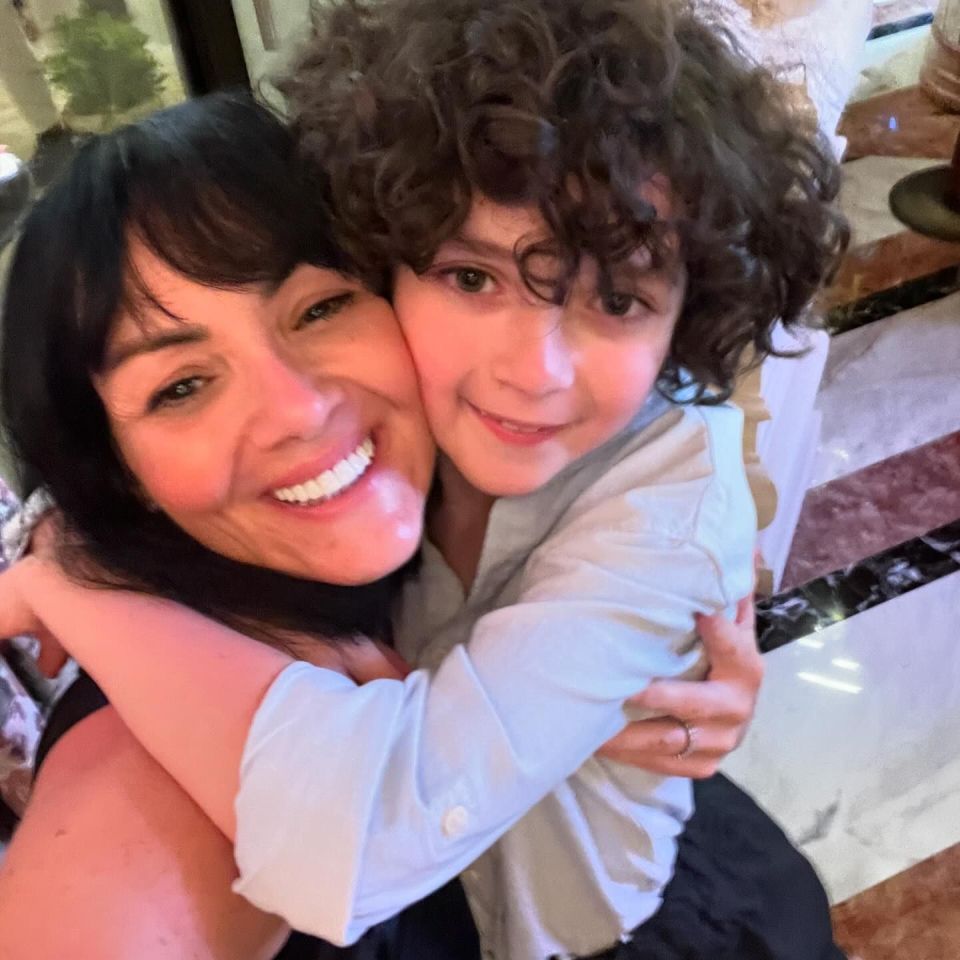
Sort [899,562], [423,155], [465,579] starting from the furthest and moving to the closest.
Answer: [899,562], [465,579], [423,155]

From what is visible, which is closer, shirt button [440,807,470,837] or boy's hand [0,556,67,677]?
shirt button [440,807,470,837]

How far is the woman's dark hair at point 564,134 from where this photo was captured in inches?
28.7

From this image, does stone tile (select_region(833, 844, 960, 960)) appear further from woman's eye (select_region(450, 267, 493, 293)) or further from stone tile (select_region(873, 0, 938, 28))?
stone tile (select_region(873, 0, 938, 28))

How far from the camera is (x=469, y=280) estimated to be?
0.79 m

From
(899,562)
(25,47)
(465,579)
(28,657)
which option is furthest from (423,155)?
(899,562)

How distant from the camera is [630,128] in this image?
73cm

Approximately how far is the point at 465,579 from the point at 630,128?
0.43 meters

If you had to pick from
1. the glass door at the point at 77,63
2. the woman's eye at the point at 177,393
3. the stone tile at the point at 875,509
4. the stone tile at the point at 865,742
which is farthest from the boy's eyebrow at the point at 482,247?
the stone tile at the point at 875,509

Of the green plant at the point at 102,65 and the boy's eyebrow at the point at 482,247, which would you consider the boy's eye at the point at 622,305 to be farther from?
the green plant at the point at 102,65

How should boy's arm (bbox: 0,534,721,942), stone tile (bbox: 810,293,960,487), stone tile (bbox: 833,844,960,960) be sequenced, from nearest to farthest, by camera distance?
boy's arm (bbox: 0,534,721,942) → stone tile (bbox: 833,844,960,960) → stone tile (bbox: 810,293,960,487)

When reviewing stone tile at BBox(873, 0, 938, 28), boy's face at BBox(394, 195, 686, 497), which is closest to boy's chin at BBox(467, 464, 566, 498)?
boy's face at BBox(394, 195, 686, 497)

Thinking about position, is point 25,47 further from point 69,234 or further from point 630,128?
point 630,128

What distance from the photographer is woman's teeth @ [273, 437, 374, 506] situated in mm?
786

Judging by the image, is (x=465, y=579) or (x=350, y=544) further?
(x=465, y=579)
